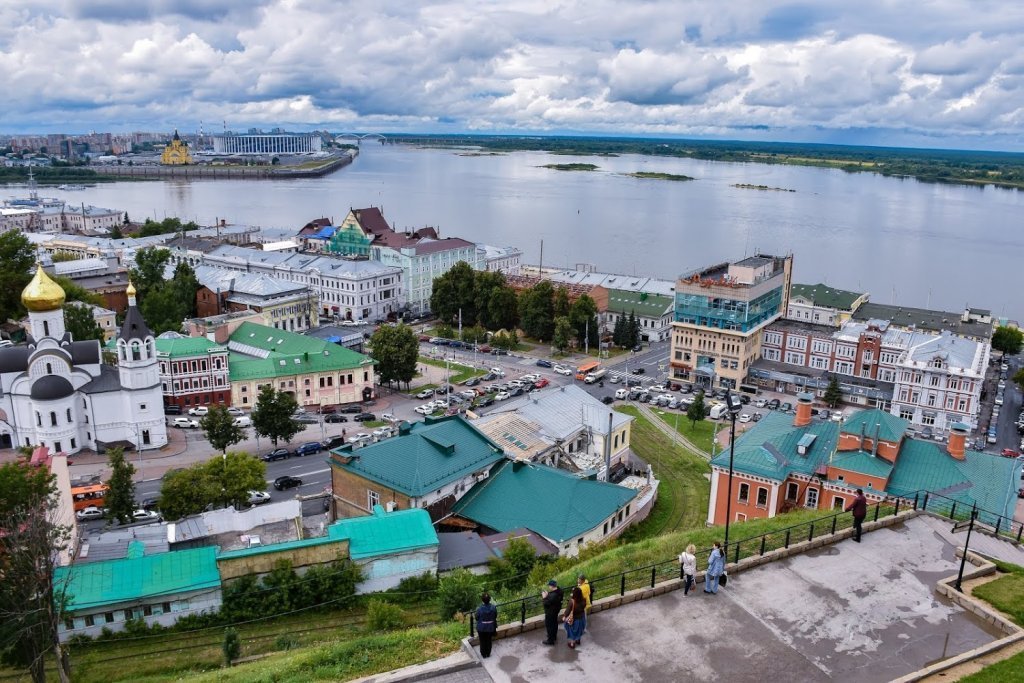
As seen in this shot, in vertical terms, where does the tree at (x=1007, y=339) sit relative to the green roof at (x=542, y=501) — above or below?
below

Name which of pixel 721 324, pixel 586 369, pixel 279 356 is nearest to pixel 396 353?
pixel 279 356

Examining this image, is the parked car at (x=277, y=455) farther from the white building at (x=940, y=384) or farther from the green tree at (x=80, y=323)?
the white building at (x=940, y=384)

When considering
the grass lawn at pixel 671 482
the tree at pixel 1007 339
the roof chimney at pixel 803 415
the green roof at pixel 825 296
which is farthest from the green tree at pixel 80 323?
the tree at pixel 1007 339

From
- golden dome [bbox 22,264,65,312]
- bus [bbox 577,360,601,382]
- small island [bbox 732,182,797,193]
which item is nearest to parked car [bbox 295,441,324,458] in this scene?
golden dome [bbox 22,264,65,312]

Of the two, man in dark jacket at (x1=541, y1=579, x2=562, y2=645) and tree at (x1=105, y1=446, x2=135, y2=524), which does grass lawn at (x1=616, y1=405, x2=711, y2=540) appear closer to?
man in dark jacket at (x1=541, y1=579, x2=562, y2=645)

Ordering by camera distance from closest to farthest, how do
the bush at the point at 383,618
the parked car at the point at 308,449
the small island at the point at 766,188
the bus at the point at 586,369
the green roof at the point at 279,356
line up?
the bush at the point at 383,618, the parked car at the point at 308,449, the green roof at the point at 279,356, the bus at the point at 586,369, the small island at the point at 766,188

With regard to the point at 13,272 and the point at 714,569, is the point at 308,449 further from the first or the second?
the point at 13,272
